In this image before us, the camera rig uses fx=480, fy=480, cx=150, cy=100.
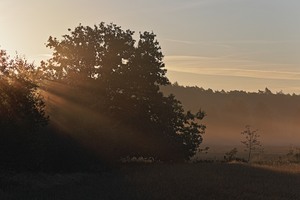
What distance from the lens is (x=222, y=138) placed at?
603ft

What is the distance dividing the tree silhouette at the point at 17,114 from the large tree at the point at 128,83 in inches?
515

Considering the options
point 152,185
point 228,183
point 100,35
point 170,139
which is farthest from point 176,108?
point 152,185

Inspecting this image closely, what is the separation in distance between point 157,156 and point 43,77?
12978 mm

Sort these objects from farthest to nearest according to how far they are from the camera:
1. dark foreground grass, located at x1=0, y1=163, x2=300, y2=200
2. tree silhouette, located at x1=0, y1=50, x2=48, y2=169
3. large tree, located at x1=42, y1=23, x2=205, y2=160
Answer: large tree, located at x1=42, y1=23, x2=205, y2=160 → tree silhouette, located at x1=0, y1=50, x2=48, y2=169 → dark foreground grass, located at x1=0, y1=163, x2=300, y2=200

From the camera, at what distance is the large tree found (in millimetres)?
44156

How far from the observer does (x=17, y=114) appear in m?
28.3

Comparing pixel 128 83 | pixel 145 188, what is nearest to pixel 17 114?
pixel 145 188

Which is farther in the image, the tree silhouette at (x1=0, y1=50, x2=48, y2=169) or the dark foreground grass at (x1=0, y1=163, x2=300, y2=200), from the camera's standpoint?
the tree silhouette at (x1=0, y1=50, x2=48, y2=169)

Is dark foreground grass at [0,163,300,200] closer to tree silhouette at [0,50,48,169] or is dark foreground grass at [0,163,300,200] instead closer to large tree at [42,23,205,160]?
tree silhouette at [0,50,48,169]

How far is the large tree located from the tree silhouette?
13083 millimetres

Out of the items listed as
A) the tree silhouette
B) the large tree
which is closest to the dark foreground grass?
the tree silhouette

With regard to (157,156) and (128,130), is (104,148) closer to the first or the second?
(128,130)

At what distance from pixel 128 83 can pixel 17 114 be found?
1863cm

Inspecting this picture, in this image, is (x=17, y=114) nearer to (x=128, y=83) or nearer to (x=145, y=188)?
(x=145, y=188)
